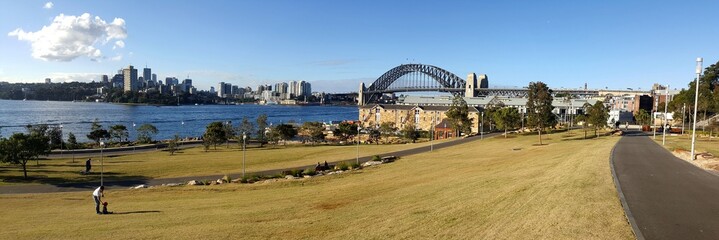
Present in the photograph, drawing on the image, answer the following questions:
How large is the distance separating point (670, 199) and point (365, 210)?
9.01 metres

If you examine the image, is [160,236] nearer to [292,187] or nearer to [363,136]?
[292,187]

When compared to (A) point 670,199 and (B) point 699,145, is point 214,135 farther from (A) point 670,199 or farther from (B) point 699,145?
(A) point 670,199

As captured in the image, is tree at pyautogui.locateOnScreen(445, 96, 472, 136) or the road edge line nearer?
the road edge line

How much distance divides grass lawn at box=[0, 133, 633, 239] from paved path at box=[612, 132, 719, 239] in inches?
20.5

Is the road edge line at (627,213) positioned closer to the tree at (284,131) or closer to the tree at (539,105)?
the tree at (539,105)

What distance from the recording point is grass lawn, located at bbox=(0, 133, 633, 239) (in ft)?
35.1

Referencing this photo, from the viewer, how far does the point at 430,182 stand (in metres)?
20.7

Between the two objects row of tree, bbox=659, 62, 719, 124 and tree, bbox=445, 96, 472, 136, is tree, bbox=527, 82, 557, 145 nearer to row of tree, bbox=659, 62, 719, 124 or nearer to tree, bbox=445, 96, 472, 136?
tree, bbox=445, 96, 472, 136

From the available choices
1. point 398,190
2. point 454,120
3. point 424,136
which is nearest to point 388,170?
point 398,190

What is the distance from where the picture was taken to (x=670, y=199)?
1227 cm

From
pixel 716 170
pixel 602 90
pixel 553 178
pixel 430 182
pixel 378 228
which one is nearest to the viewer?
pixel 378 228

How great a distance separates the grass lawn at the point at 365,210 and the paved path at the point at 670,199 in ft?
1.71

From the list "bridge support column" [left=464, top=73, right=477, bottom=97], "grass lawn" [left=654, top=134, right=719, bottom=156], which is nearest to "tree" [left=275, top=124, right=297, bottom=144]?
"grass lawn" [left=654, top=134, right=719, bottom=156]

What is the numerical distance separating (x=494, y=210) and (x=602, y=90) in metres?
201
